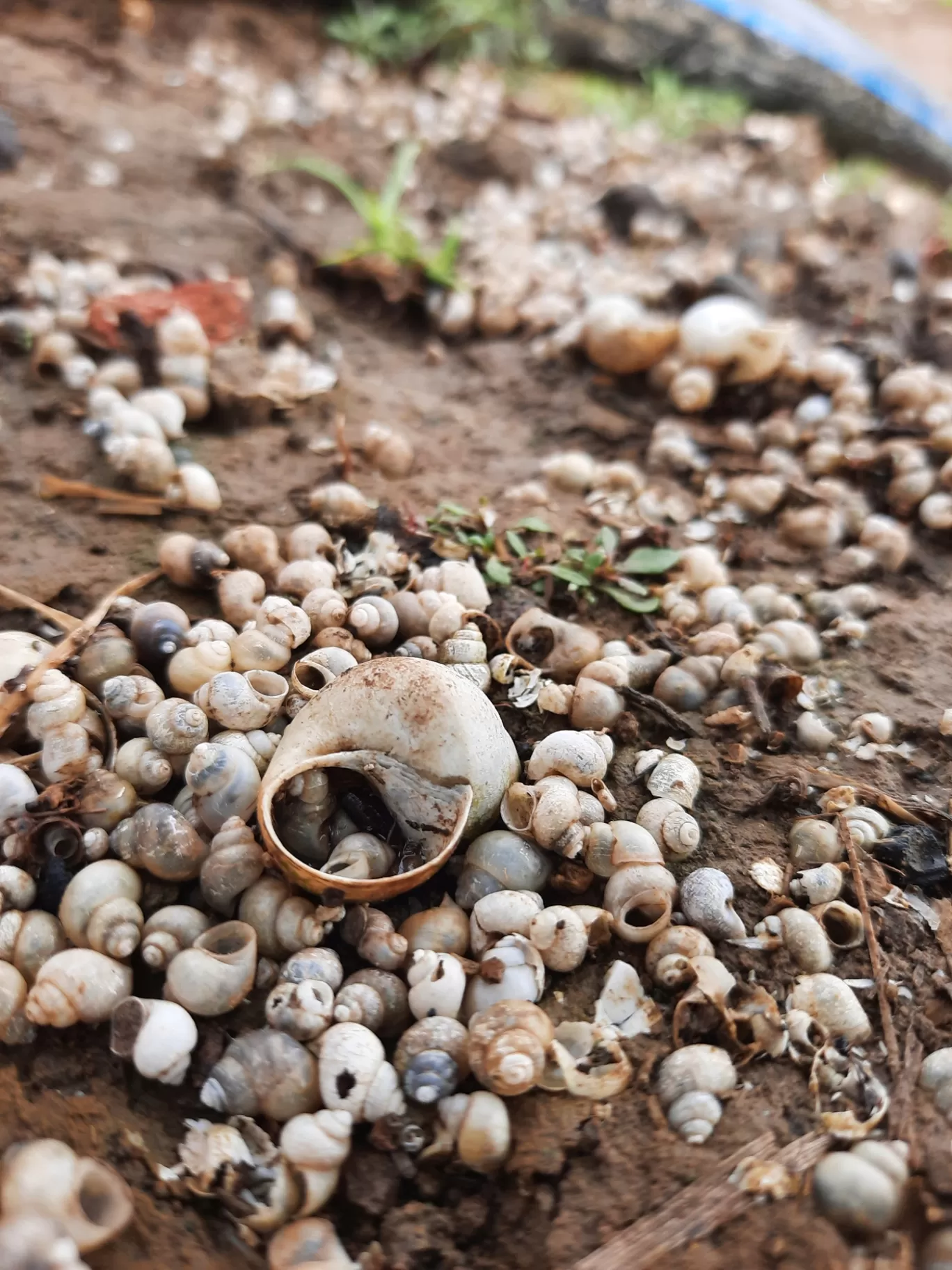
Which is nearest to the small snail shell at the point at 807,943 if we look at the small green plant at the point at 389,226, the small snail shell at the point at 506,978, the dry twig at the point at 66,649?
the small snail shell at the point at 506,978

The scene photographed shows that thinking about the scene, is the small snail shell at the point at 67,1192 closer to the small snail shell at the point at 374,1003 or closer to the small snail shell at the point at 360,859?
the small snail shell at the point at 374,1003

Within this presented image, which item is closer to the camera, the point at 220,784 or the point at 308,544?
the point at 220,784

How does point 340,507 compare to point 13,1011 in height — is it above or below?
above

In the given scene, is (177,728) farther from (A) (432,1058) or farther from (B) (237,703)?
(A) (432,1058)

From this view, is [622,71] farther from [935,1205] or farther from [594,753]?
[935,1205]

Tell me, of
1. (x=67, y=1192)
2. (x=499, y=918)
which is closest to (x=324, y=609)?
(x=499, y=918)

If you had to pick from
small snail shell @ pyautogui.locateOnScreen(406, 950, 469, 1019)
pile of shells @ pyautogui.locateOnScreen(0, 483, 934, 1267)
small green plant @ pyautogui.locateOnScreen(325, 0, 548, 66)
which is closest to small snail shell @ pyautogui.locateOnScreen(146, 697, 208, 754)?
pile of shells @ pyautogui.locateOnScreen(0, 483, 934, 1267)

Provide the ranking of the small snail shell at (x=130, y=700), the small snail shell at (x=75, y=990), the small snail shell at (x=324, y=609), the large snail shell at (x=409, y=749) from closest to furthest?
1. the small snail shell at (x=75, y=990)
2. the large snail shell at (x=409, y=749)
3. the small snail shell at (x=130, y=700)
4. the small snail shell at (x=324, y=609)
